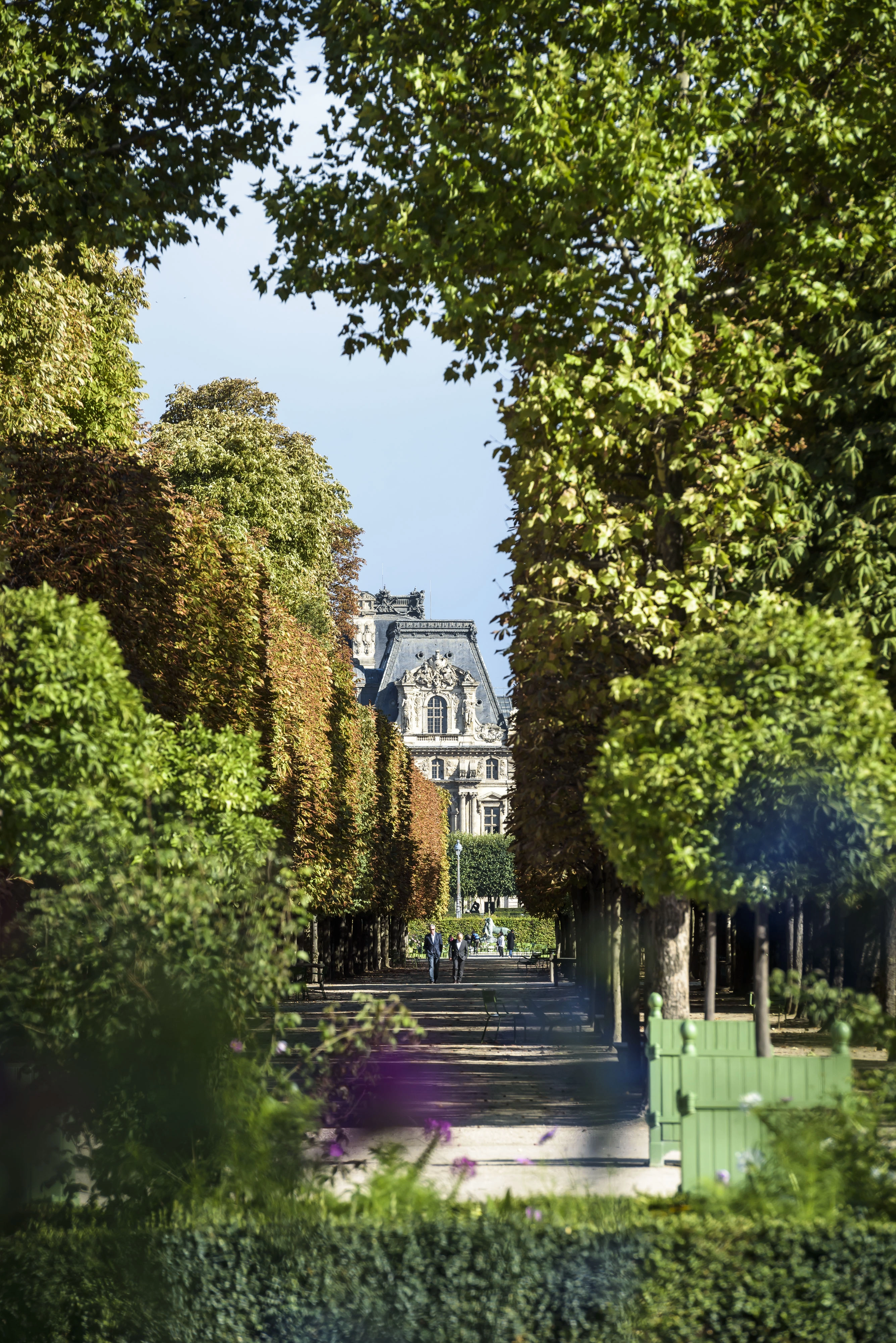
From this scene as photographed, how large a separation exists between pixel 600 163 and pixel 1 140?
17.5 feet

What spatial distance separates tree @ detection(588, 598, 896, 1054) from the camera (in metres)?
10.4

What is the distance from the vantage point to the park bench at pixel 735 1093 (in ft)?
29.7

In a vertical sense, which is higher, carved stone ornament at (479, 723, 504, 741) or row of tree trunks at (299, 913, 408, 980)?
carved stone ornament at (479, 723, 504, 741)

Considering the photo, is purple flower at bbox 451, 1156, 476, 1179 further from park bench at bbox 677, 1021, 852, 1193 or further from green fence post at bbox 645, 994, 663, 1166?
green fence post at bbox 645, 994, 663, 1166

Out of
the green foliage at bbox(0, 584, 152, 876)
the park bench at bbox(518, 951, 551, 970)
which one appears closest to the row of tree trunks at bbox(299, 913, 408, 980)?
the park bench at bbox(518, 951, 551, 970)

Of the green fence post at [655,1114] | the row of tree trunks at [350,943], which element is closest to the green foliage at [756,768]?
the green fence post at [655,1114]

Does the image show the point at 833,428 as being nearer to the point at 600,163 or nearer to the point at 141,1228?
the point at 600,163

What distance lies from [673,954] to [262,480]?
29753 millimetres

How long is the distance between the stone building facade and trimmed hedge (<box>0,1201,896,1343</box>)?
127550 millimetres

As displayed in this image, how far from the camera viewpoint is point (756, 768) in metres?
10.6

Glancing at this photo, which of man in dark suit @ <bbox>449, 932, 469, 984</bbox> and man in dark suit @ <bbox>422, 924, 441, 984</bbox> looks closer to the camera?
man in dark suit @ <bbox>422, 924, 441, 984</bbox>

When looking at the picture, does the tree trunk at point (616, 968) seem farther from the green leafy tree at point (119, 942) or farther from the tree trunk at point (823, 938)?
the green leafy tree at point (119, 942)

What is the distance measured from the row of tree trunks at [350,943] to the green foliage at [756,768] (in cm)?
3018

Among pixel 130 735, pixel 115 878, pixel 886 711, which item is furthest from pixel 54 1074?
pixel 886 711
